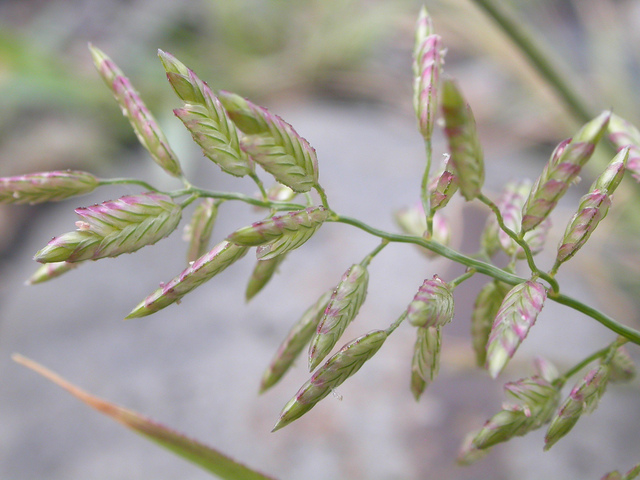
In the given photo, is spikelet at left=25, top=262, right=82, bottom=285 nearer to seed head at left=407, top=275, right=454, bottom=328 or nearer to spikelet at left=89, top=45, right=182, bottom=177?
spikelet at left=89, top=45, right=182, bottom=177

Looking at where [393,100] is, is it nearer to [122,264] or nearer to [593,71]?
[593,71]

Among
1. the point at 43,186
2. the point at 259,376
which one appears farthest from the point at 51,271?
the point at 259,376

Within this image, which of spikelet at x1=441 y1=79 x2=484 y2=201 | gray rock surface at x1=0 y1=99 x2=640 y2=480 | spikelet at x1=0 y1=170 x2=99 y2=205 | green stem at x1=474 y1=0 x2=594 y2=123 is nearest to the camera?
spikelet at x1=441 y1=79 x2=484 y2=201

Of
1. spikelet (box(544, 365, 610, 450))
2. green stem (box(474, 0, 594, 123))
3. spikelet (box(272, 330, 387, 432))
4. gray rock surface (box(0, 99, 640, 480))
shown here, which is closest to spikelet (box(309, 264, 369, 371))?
spikelet (box(272, 330, 387, 432))

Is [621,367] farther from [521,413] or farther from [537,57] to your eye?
[537,57]

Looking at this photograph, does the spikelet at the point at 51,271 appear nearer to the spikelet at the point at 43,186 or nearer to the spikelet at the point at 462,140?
the spikelet at the point at 43,186

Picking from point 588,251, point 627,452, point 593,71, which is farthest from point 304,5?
point 627,452
